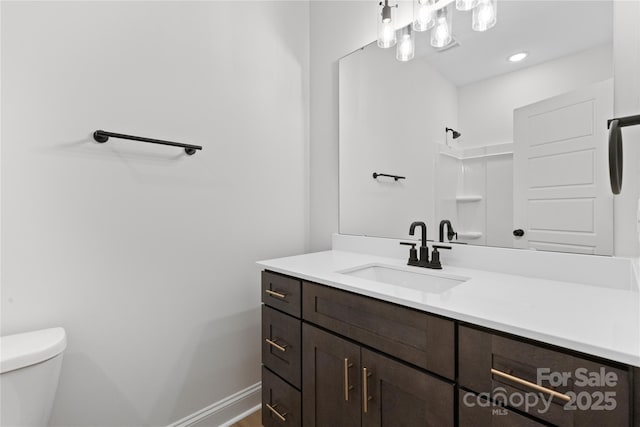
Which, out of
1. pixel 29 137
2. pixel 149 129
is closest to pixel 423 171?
pixel 149 129

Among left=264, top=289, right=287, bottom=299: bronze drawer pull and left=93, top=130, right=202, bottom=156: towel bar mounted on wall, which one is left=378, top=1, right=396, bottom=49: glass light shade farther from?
left=264, top=289, right=287, bottom=299: bronze drawer pull

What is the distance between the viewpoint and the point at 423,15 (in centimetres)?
135

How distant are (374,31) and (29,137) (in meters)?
1.61

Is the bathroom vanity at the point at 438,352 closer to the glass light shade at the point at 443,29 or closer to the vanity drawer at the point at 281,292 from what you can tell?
the vanity drawer at the point at 281,292

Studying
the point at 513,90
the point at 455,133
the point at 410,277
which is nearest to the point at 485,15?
the point at 513,90

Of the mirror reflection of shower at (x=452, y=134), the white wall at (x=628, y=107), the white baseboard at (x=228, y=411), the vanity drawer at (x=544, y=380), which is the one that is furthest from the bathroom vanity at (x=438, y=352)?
the mirror reflection of shower at (x=452, y=134)

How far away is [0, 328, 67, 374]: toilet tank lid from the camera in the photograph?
2.78 feet

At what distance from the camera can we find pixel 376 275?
1414 millimetres

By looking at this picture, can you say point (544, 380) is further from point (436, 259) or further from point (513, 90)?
point (513, 90)

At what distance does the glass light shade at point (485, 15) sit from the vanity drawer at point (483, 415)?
1365mm

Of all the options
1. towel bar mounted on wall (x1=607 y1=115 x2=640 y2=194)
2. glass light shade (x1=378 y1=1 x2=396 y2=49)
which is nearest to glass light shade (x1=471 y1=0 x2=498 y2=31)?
glass light shade (x1=378 y1=1 x2=396 y2=49)

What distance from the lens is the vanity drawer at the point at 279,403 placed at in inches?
48.6

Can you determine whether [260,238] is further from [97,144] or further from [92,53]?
[92,53]

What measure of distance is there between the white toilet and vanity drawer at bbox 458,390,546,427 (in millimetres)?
1185
